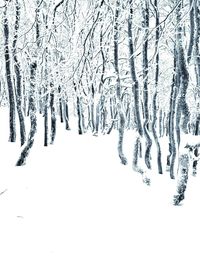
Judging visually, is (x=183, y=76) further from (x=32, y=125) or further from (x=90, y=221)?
(x=32, y=125)

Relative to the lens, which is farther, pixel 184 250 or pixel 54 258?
pixel 184 250

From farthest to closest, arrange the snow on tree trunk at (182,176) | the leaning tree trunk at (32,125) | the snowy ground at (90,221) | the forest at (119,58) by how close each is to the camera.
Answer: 1. the leaning tree trunk at (32,125)
2. the snow on tree trunk at (182,176)
3. the forest at (119,58)
4. the snowy ground at (90,221)

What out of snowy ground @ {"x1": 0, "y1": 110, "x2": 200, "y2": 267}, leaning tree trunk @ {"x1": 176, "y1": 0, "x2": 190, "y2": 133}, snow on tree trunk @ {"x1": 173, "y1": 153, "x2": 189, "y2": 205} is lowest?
snowy ground @ {"x1": 0, "y1": 110, "x2": 200, "y2": 267}

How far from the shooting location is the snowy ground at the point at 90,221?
17.2ft

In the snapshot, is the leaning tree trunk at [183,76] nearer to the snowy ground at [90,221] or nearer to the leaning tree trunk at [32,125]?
the snowy ground at [90,221]

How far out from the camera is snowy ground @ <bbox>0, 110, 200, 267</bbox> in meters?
5.23

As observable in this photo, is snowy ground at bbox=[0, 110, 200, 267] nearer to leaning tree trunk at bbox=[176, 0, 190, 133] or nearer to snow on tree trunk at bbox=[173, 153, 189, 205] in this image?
snow on tree trunk at bbox=[173, 153, 189, 205]

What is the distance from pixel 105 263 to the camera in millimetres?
5047

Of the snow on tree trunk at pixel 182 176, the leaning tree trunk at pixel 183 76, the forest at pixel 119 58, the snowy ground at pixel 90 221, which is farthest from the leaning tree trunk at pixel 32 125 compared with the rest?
the snow on tree trunk at pixel 182 176

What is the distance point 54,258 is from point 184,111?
428 cm

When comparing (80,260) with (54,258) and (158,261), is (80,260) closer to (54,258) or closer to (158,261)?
(54,258)

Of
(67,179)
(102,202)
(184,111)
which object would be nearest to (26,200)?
(102,202)

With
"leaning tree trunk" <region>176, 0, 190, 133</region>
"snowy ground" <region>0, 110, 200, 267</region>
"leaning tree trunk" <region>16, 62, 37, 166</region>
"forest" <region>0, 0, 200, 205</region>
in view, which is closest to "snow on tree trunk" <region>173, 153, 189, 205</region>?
"forest" <region>0, 0, 200, 205</region>

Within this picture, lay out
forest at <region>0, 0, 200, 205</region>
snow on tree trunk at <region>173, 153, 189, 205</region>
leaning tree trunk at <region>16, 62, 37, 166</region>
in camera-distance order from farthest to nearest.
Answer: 1. leaning tree trunk at <region>16, 62, 37, 166</region>
2. snow on tree trunk at <region>173, 153, 189, 205</region>
3. forest at <region>0, 0, 200, 205</region>
